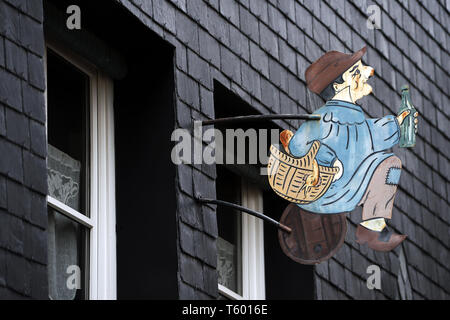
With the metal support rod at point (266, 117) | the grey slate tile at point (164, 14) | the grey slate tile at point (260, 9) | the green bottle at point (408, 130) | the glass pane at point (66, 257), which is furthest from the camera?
the grey slate tile at point (260, 9)

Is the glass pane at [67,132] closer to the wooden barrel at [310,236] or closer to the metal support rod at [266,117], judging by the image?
the metal support rod at [266,117]

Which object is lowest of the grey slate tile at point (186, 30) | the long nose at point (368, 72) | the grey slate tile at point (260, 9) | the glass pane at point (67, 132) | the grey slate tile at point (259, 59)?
the glass pane at point (67, 132)

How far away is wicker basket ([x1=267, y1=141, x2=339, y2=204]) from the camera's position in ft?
20.3

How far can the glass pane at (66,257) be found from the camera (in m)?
5.94

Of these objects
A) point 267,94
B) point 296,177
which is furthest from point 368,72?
point 267,94

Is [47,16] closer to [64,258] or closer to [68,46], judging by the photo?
[68,46]

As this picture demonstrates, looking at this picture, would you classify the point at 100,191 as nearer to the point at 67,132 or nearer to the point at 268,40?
the point at 67,132

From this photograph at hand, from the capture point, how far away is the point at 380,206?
6.30m

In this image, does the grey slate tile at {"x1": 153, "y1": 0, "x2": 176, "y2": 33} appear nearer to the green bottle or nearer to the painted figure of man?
the painted figure of man

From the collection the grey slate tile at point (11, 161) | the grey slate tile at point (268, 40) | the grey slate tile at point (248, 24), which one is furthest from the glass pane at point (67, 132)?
the grey slate tile at point (268, 40)

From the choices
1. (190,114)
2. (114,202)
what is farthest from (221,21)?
(114,202)

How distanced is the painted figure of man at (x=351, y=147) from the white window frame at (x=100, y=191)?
1.00m

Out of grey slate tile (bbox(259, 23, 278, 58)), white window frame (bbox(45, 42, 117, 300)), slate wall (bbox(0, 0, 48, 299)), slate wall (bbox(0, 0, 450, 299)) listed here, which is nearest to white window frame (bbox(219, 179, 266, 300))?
slate wall (bbox(0, 0, 450, 299))

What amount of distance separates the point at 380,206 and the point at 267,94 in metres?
1.59
